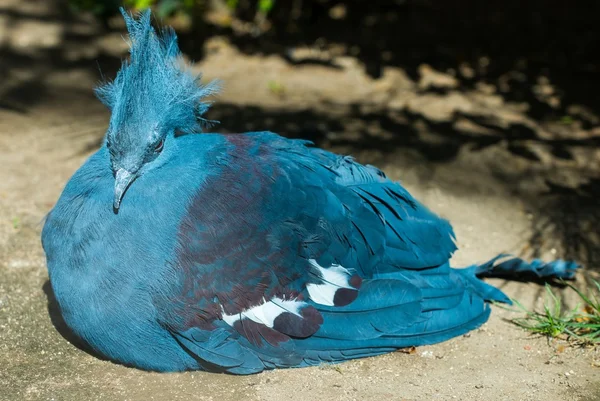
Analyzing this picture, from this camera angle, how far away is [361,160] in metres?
5.36

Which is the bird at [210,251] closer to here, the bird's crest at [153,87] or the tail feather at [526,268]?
the bird's crest at [153,87]

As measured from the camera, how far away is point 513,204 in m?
5.07

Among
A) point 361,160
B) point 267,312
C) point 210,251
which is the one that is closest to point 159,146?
point 210,251

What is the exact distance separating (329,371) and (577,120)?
154 inches

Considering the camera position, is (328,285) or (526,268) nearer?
(328,285)

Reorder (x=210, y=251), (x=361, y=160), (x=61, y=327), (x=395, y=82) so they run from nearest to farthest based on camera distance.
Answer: (x=210, y=251), (x=61, y=327), (x=361, y=160), (x=395, y=82)

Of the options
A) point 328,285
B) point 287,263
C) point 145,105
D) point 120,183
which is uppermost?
point 145,105

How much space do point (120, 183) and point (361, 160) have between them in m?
2.57

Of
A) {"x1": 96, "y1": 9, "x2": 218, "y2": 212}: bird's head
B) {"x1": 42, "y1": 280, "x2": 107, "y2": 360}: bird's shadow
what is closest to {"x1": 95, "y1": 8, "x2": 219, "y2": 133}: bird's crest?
{"x1": 96, "y1": 9, "x2": 218, "y2": 212}: bird's head

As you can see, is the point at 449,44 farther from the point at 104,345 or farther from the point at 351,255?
the point at 104,345

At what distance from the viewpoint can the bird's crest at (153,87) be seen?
309cm

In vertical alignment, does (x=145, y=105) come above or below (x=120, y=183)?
above

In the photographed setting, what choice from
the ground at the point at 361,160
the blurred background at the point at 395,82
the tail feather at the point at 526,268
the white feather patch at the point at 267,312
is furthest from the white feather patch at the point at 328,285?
the blurred background at the point at 395,82

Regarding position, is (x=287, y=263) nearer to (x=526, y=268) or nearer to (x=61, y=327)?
(x=61, y=327)
